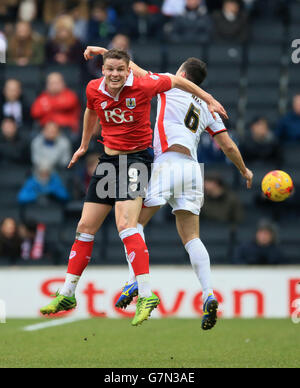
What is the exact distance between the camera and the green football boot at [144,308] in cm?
733

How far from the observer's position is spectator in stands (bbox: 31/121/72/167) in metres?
14.2

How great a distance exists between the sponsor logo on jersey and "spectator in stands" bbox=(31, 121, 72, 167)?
21.4 feet

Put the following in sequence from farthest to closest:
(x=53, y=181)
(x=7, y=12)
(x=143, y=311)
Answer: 1. (x=7, y=12)
2. (x=53, y=181)
3. (x=143, y=311)

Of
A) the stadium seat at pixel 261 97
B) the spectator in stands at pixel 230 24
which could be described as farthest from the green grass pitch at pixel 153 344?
the spectator in stands at pixel 230 24

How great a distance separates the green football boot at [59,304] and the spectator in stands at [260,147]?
7050 millimetres

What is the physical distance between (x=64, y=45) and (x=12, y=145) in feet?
7.21

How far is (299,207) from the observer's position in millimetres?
14352

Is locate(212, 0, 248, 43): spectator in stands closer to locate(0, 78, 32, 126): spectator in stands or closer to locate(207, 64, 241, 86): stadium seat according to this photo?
locate(207, 64, 241, 86): stadium seat

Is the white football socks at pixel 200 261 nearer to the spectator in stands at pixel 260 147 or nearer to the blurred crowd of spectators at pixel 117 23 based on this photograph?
the spectator in stands at pixel 260 147

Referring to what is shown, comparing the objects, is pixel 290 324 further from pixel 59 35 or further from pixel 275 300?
pixel 59 35

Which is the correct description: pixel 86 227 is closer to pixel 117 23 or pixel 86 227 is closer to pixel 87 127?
pixel 87 127

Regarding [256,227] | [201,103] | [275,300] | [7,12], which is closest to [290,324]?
[275,300]

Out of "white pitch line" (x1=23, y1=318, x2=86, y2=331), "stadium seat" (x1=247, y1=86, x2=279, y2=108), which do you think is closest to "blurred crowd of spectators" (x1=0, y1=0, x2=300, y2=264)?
"stadium seat" (x1=247, y1=86, x2=279, y2=108)

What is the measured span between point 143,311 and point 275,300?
17.9 feet
